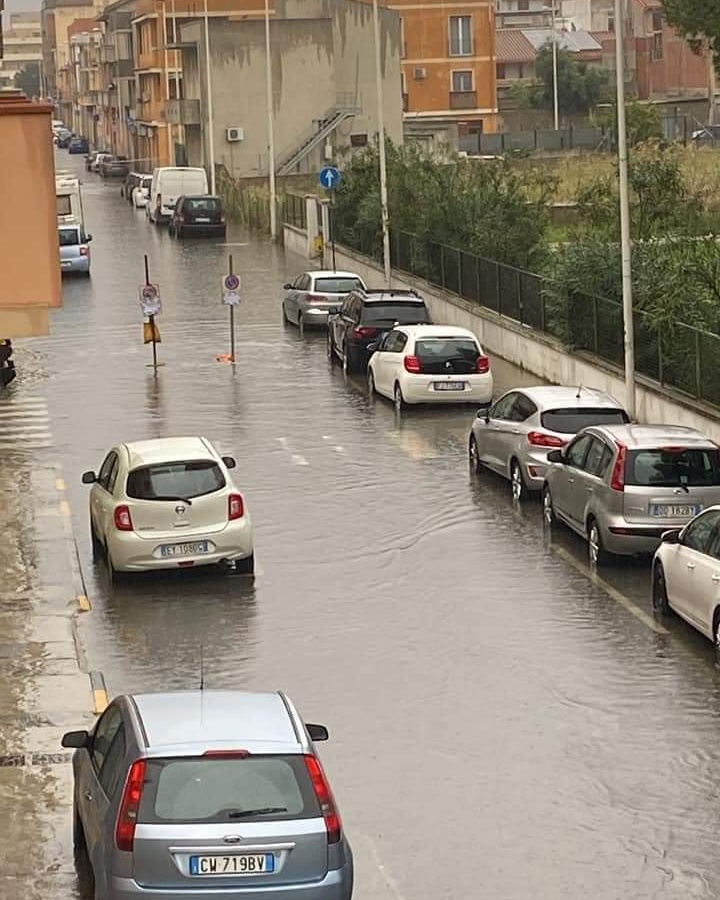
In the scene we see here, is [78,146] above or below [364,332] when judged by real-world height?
above

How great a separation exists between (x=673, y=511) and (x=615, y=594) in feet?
4.49

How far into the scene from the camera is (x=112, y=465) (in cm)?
2273

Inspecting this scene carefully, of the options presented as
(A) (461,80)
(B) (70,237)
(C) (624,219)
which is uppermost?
(A) (461,80)

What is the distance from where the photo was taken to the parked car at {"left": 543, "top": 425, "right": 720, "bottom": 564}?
21.4 meters

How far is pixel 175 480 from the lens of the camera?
71.6ft

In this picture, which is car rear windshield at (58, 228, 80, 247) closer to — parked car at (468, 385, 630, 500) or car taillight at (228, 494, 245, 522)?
parked car at (468, 385, 630, 500)

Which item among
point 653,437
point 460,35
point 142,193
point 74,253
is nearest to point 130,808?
point 653,437

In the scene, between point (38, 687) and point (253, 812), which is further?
point (38, 687)

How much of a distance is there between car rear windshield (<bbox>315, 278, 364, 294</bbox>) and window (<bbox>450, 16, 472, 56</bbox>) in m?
75.2

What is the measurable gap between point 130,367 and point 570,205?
32280 millimetres

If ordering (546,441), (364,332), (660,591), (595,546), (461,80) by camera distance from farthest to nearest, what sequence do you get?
(461,80) → (364,332) → (546,441) → (595,546) → (660,591)

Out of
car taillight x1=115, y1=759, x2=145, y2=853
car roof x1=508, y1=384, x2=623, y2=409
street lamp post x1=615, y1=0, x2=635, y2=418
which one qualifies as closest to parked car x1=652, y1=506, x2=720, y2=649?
car roof x1=508, y1=384, x2=623, y2=409

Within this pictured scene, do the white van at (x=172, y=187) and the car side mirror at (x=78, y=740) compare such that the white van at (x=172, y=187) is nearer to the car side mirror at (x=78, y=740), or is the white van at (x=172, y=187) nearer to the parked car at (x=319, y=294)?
the parked car at (x=319, y=294)

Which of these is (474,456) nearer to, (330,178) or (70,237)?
(330,178)
